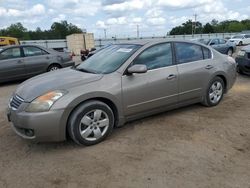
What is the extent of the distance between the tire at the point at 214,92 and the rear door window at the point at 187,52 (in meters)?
0.61

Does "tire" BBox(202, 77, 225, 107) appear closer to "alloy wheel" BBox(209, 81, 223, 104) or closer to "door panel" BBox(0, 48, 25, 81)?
"alloy wheel" BBox(209, 81, 223, 104)

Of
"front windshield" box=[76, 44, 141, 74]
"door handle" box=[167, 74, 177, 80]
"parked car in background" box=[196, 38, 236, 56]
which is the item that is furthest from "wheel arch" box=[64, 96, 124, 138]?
"parked car in background" box=[196, 38, 236, 56]

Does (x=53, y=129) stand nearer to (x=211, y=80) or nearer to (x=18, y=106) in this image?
(x=18, y=106)

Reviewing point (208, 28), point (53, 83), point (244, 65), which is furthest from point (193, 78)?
point (208, 28)

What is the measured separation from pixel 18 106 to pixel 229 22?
127m

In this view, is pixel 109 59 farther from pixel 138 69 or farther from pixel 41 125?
pixel 41 125

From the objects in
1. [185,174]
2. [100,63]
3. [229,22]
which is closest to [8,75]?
[100,63]

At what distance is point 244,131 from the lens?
16.7 ft

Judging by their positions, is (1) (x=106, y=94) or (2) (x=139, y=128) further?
(2) (x=139, y=128)

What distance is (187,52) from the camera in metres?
6.03

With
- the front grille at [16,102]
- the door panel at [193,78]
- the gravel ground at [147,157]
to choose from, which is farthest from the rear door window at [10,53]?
the door panel at [193,78]

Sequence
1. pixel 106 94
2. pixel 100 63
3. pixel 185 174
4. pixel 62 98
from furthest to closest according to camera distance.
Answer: pixel 100 63, pixel 106 94, pixel 62 98, pixel 185 174

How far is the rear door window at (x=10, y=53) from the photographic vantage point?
11.0 meters

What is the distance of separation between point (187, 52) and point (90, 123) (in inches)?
97.4
